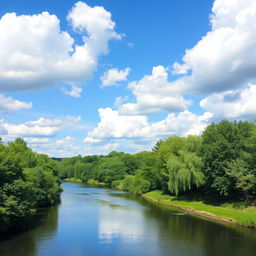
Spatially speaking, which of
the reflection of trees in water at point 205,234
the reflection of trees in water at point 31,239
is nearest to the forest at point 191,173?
the reflection of trees in water at point 31,239

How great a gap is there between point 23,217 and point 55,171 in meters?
53.3

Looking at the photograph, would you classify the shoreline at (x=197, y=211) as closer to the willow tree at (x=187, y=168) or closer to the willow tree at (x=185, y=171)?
the willow tree at (x=187, y=168)

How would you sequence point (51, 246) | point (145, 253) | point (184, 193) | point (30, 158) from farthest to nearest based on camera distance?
point (30, 158), point (184, 193), point (51, 246), point (145, 253)

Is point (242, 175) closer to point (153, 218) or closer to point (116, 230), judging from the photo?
point (153, 218)

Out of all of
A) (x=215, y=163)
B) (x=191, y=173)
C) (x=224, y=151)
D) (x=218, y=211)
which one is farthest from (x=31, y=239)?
(x=191, y=173)

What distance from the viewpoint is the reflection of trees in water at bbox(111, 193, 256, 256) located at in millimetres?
30438

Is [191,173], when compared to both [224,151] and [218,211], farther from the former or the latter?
[218,211]

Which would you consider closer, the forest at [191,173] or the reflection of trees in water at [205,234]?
the reflection of trees in water at [205,234]

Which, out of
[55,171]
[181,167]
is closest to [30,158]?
[55,171]

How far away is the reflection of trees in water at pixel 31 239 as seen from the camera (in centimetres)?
2853

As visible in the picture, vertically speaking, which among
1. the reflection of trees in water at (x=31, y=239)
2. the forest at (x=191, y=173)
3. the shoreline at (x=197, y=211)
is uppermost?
the forest at (x=191, y=173)

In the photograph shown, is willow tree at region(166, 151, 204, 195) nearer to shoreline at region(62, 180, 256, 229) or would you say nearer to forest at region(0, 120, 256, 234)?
forest at region(0, 120, 256, 234)

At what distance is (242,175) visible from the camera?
48.0 meters

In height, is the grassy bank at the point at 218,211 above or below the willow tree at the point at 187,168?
below
